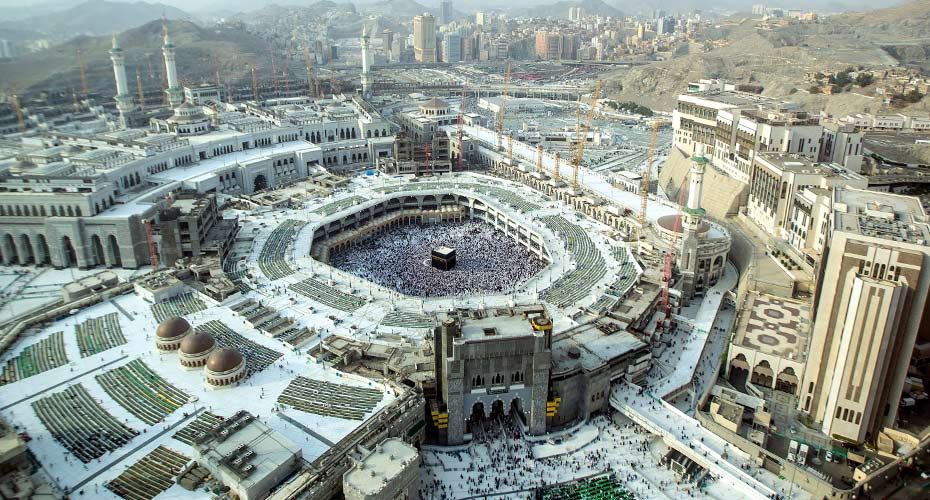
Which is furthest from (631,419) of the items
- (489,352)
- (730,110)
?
(730,110)

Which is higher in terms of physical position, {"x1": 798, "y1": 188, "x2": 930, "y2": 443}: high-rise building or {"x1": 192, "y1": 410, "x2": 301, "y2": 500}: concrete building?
{"x1": 798, "y1": 188, "x2": 930, "y2": 443}: high-rise building

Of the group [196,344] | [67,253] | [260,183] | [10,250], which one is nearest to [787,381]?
[196,344]

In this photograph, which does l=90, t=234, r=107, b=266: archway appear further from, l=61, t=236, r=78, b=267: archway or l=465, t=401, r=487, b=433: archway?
l=465, t=401, r=487, b=433: archway

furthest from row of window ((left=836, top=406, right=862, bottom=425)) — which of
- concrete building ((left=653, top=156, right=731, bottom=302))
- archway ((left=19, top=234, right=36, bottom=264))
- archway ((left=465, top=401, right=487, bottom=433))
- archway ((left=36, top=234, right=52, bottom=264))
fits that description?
archway ((left=19, top=234, right=36, bottom=264))

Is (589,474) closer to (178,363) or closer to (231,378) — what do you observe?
(231,378)

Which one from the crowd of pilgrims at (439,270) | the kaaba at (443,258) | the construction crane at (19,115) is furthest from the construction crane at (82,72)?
the kaaba at (443,258)
